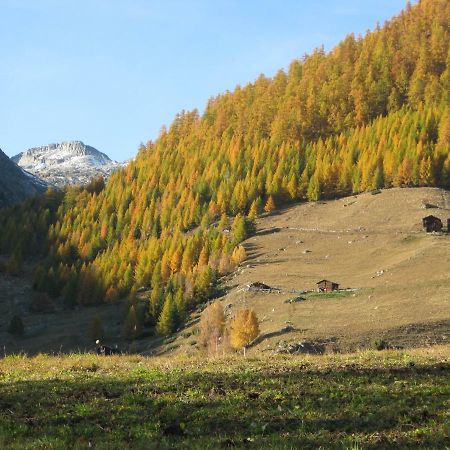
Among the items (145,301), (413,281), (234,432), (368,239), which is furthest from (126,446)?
(145,301)

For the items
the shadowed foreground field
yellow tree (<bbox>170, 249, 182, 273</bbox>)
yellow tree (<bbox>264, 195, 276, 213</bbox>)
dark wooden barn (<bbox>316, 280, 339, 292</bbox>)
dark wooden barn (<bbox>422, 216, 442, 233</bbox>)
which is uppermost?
yellow tree (<bbox>264, 195, 276, 213</bbox>)

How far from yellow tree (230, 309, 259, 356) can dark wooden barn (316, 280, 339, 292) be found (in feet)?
59.3

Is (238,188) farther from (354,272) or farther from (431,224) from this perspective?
(354,272)

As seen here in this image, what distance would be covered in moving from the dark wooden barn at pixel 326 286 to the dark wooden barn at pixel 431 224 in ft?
86.0

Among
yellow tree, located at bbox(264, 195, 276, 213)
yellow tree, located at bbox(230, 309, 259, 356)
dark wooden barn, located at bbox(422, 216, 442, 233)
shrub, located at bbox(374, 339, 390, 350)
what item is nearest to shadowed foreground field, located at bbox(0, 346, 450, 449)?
shrub, located at bbox(374, 339, 390, 350)

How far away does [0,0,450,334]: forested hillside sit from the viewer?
12975 centimetres

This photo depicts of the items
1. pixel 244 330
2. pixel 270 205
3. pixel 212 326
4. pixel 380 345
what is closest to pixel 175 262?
pixel 270 205

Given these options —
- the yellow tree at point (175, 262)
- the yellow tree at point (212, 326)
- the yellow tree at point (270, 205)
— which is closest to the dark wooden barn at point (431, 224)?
the yellow tree at point (212, 326)

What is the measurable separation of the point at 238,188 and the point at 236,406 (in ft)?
478

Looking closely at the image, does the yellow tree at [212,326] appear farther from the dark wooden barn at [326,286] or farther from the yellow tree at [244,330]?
the dark wooden barn at [326,286]

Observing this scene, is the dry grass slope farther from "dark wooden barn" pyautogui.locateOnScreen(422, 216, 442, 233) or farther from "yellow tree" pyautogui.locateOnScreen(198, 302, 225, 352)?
"yellow tree" pyautogui.locateOnScreen(198, 302, 225, 352)

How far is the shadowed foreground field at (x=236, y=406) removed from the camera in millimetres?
9766

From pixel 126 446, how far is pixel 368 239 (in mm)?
97704

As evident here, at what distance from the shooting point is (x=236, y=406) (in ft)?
39.6
